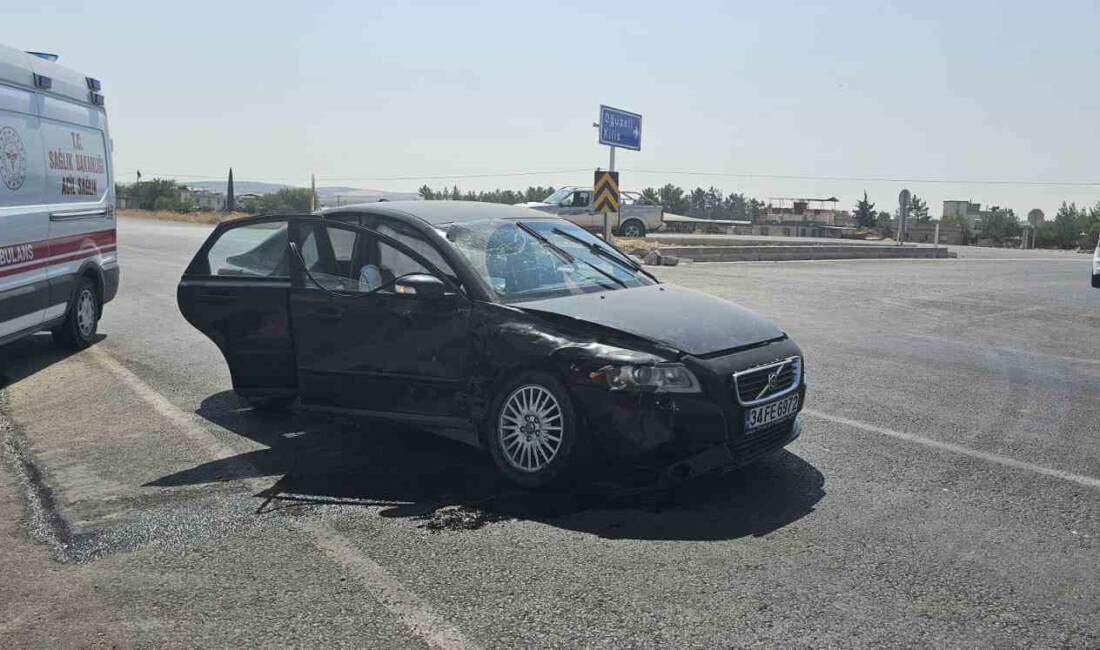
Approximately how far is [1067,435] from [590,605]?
4.43 metres

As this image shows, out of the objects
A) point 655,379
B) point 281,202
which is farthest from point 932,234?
point 655,379

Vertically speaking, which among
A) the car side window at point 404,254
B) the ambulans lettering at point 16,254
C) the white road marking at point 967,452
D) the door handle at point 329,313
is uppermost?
the car side window at point 404,254

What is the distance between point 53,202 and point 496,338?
5.88 meters

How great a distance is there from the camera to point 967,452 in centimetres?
585

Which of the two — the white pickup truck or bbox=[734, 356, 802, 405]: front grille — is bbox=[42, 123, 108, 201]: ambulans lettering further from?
the white pickup truck

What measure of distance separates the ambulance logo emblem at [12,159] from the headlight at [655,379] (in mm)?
6081

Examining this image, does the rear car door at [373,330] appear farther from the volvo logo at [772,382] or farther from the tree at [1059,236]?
the tree at [1059,236]

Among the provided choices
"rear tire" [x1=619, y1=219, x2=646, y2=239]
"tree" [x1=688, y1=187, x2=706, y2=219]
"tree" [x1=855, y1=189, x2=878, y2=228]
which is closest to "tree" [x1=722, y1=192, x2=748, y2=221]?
"tree" [x1=688, y1=187, x2=706, y2=219]

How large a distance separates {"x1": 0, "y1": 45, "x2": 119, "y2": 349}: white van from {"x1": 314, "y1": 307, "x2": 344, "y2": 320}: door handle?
11.6ft

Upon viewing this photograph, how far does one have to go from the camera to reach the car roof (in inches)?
236

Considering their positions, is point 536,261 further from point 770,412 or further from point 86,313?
point 86,313

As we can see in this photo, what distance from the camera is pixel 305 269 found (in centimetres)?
614

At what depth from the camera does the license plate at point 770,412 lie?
15.9ft

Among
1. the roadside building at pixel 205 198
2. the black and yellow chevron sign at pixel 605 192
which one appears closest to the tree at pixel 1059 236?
the black and yellow chevron sign at pixel 605 192
